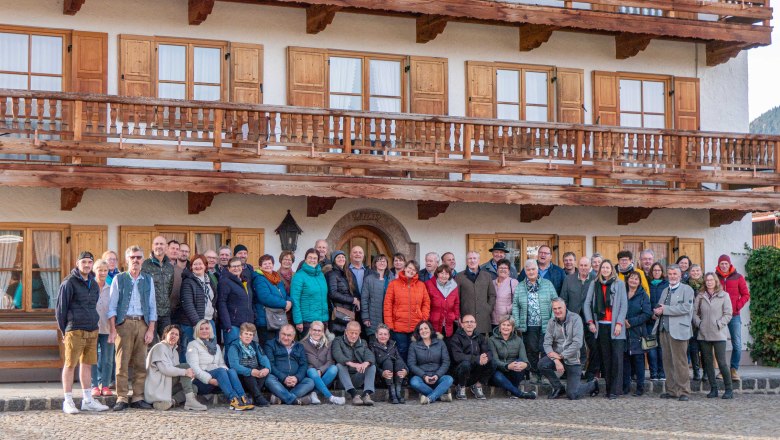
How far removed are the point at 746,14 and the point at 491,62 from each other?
15.2 feet

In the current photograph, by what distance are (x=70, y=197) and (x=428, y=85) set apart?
20.1 ft

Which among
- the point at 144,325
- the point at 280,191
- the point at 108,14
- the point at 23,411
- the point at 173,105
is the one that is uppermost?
the point at 108,14

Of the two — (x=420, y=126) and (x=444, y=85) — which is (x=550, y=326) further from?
(x=444, y=85)

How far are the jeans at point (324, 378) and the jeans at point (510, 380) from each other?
2238 mm

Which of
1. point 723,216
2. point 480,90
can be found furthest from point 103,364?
point 723,216

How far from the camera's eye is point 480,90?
20.8 metres

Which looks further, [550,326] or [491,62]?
[491,62]

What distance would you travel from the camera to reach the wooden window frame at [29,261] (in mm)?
18109

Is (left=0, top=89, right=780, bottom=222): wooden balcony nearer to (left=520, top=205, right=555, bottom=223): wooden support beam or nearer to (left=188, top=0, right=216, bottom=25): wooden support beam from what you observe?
(left=520, top=205, right=555, bottom=223): wooden support beam

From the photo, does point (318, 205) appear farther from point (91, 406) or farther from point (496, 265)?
point (91, 406)

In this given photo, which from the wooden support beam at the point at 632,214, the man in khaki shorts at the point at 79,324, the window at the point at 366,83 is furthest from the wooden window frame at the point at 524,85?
the man in khaki shorts at the point at 79,324

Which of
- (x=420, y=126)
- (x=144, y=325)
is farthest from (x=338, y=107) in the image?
(x=144, y=325)

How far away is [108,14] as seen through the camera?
61.2ft

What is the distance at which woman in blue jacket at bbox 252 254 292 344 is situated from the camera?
1547 cm
